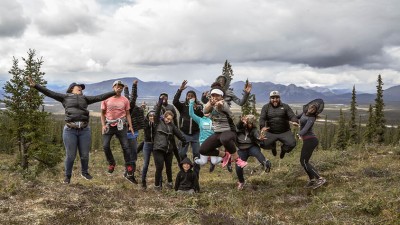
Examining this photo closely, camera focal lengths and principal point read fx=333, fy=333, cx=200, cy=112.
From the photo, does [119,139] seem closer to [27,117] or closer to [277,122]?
[277,122]

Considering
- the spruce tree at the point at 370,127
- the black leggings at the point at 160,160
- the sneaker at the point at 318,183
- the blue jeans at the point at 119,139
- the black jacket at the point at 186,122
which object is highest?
the black jacket at the point at 186,122

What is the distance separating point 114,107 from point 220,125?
131 inches

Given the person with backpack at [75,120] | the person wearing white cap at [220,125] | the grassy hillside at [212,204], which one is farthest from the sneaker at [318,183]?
the person with backpack at [75,120]

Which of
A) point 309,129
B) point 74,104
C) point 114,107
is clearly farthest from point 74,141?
point 309,129

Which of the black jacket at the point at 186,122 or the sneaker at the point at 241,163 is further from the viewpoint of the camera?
the black jacket at the point at 186,122

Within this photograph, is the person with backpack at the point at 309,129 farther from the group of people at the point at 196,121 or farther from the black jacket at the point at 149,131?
the black jacket at the point at 149,131

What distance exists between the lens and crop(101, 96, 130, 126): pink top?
10109 mm

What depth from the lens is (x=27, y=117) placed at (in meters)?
28.1

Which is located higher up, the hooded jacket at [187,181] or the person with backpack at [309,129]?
the person with backpack at [309,129]

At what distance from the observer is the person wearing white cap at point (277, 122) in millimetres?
10398

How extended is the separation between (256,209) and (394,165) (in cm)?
877

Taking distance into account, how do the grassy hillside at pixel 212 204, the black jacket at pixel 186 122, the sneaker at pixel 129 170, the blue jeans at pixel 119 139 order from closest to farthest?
the grassy hillside at pixel 212 204 < the blue jeans at pixel 119 139 < the sneaker at pixel 129 170 < the black jacket at pixel 186 122

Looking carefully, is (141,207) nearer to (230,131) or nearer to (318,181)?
(230,131)

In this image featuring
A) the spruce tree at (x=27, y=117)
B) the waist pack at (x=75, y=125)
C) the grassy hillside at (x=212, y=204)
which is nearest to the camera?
the grassy hillside at (x=212, y=204)
